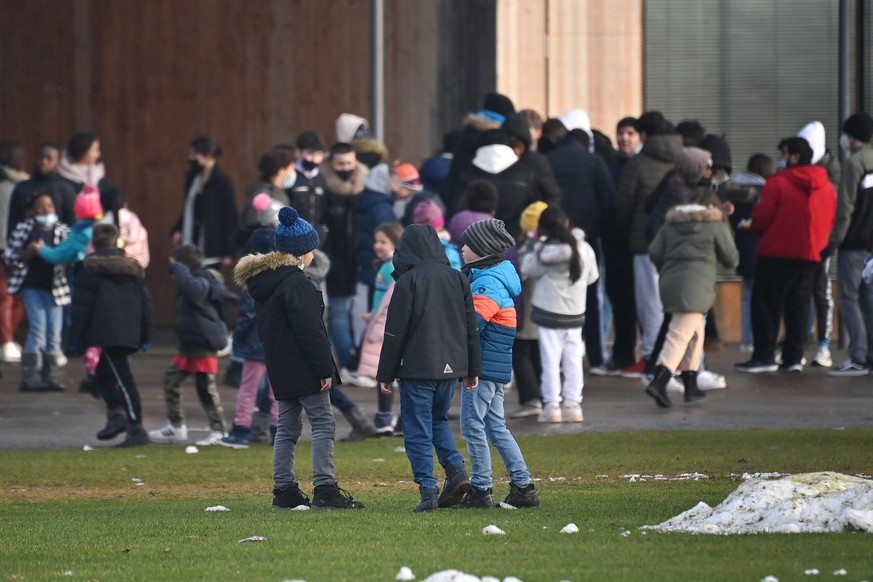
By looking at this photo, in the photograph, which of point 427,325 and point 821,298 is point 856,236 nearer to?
point 821,298

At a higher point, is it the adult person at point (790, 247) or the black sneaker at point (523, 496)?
the adult person at point (790, 247)

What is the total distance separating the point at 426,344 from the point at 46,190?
7866mm

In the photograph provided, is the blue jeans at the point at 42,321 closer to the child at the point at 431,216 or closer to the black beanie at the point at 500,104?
the child at the point at 431,216

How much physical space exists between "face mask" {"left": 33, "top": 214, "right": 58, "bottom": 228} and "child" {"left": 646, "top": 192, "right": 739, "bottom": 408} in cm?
508

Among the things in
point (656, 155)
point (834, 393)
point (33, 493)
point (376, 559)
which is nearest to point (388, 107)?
point (656, 155)

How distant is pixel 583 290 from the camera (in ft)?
44.2

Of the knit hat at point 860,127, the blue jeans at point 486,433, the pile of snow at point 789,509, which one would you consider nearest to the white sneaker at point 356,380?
the knit hat at point 860,127

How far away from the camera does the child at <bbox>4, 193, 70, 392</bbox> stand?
1538 cm

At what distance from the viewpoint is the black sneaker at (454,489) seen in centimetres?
894

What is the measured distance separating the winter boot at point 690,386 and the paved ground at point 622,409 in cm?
10

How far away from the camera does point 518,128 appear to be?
15352 mm

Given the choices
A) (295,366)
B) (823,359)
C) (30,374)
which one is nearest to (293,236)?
(295,366)

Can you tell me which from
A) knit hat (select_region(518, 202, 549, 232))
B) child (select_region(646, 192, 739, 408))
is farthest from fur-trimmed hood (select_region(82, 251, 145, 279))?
child (select_region(646, 192, 739, 408))

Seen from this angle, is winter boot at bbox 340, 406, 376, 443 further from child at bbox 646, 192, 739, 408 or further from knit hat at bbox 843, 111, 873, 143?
knit hat at bbox 843, 111, 873, 143
